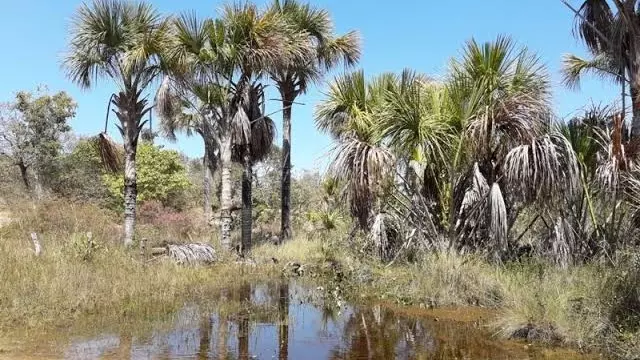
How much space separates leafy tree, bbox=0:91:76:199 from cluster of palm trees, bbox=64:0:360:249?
13331 mm

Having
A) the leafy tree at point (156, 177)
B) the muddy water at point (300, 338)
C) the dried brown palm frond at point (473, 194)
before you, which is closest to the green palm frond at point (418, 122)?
the dried brown palm frond at point (473, 194)

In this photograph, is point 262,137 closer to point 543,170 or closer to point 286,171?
point 286,171

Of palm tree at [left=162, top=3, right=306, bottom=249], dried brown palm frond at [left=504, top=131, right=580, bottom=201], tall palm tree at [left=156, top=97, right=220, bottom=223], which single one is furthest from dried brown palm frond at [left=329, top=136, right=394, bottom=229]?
tall palm tree at [left=156, top=97, right=220, bottom=223]

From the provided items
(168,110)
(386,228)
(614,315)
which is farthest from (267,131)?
(614,315)

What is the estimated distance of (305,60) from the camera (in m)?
19.7

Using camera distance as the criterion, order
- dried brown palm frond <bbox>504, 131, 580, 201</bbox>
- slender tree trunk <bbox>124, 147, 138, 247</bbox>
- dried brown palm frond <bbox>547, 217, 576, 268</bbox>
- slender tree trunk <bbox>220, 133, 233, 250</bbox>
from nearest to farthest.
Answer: dried brown palm frond <bbox>504, 131, 580, 201</bbox>
dried brown palm frond <bbox>547, 217, 576, 268</bbox>
slender tree trunk <bbox>124, 147, 138, 247</bbox>
slender tree trunk <bbox>220, 133, 233, 250</bbox>

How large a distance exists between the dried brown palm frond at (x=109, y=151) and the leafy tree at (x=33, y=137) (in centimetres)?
1423

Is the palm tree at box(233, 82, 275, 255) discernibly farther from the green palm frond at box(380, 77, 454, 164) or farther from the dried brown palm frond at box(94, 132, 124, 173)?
the green palm frond at box(380, 77, 454, 164)

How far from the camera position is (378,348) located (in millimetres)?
7711

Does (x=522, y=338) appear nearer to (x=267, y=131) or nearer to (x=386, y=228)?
(x=386, y=228)

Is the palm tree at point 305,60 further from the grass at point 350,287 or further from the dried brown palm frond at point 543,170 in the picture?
the dried brown palm frond at point 543,170

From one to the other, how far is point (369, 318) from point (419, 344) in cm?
186

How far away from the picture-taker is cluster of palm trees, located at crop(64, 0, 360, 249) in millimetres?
15961

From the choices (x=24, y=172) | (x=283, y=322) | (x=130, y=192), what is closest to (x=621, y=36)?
(x=283, y=322)
